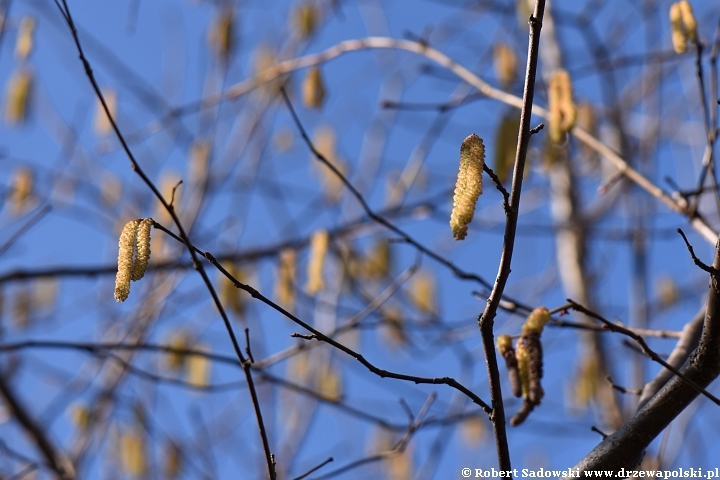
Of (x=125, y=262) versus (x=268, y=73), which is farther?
(x=268, y=73)

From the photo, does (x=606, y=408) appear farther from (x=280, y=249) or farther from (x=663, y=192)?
(x=280, y=249)

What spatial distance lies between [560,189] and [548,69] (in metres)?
0.69

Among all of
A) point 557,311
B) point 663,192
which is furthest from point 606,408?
point 557,311

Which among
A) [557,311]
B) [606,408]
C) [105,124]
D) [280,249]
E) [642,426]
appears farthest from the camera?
[105,124]

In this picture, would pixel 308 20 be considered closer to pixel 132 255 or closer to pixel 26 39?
pixel 26 39

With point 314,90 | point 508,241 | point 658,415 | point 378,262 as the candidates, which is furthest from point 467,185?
point 378,262

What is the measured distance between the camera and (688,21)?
1.68 metres

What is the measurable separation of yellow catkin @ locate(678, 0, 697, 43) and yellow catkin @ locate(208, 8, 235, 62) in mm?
2127

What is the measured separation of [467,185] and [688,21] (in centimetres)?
104

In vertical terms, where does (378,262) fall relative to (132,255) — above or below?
above

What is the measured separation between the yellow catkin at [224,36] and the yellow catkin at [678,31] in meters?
2.10

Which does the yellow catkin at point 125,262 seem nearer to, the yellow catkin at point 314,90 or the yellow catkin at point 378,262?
the yellow catkin at point 314,90

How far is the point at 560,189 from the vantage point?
390cm

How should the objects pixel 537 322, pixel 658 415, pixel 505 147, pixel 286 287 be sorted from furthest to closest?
pixel 286 287
pixel 505 147
pixel 537 322
pixel 658 415
